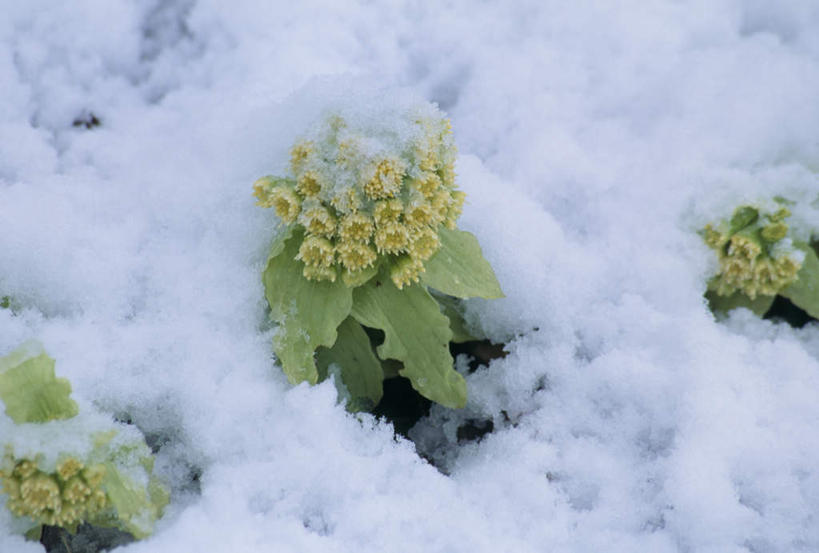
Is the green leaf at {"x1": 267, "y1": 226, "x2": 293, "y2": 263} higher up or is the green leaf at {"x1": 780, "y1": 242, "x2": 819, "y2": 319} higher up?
the green leaf at {"x1": 267, "y1": 226, "x2": 293, "y2": 263}

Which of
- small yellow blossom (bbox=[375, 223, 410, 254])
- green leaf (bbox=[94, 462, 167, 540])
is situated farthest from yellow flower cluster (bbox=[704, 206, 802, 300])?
green leaf (bbox=[94, 462, 167, 540])

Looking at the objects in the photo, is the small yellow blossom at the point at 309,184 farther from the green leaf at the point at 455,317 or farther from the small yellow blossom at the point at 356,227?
the green leaf at the point at 455,317

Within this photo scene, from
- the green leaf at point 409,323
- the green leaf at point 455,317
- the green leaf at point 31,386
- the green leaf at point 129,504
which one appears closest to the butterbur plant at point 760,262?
the green leaf at point 455,317

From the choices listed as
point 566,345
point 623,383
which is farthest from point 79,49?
point 623,383

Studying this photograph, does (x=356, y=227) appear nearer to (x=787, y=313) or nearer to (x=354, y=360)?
(x=354, y=360)

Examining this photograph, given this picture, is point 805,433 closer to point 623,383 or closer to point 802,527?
point 802,527

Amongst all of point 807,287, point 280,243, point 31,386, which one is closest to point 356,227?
point 280,243

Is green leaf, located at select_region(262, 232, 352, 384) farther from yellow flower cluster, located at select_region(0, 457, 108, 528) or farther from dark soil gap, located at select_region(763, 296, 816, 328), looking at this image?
dark soil gap, located at select_region(763, 296, 816, 328)
